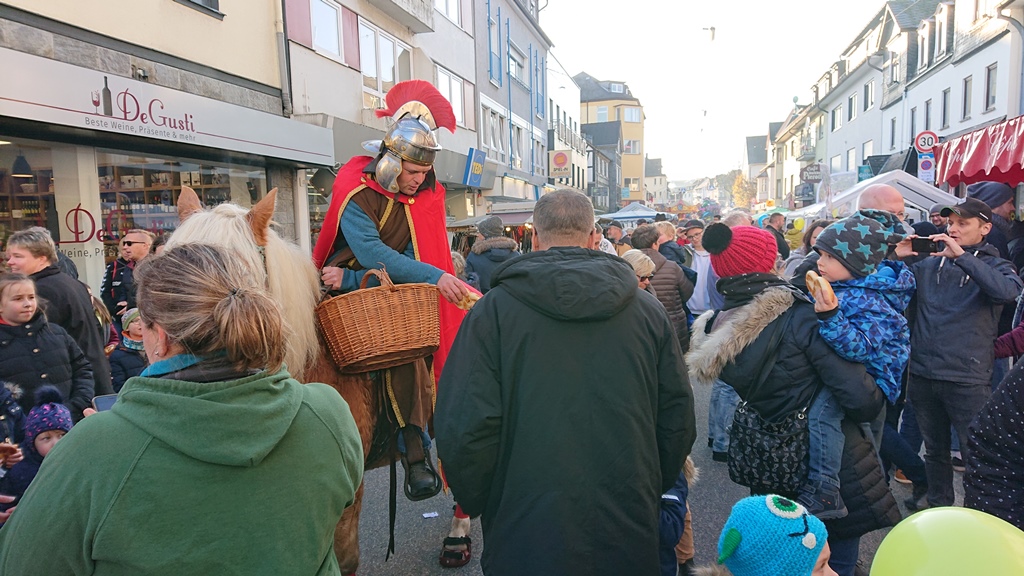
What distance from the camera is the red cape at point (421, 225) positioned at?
3.13 metres

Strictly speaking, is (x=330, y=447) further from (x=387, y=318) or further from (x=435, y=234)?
(x=435, y=234)

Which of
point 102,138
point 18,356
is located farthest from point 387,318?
point 102,138

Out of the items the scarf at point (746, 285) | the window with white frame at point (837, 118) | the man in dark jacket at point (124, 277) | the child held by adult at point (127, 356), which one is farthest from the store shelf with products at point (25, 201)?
the window with white frame at point (837, 118)

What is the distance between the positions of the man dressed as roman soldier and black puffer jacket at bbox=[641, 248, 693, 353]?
134 inches

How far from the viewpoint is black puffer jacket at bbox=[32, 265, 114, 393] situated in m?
4.17

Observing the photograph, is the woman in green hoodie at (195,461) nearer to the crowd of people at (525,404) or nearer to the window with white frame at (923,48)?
the crowd of people at (525,404)

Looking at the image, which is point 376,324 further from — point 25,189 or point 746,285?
point 25,189

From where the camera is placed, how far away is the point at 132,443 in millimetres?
1214

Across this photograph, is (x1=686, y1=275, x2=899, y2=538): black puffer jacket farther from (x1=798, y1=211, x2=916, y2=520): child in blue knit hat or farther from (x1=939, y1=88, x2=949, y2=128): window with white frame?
(x1=939, y1=88, x2=949, y2=128): window with white frame

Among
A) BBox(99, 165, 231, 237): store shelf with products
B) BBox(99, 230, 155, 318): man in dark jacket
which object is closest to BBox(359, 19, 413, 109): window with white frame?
BBox(99, 165, 231, 237): store shelf with products

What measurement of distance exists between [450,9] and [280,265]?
18.7m

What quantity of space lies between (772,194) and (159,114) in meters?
68.6

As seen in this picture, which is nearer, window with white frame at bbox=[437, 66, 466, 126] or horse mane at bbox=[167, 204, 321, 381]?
horse mane at bbox=[167, 204, 321, 381]

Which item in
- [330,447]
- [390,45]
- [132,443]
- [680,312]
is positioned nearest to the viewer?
[132,443]
